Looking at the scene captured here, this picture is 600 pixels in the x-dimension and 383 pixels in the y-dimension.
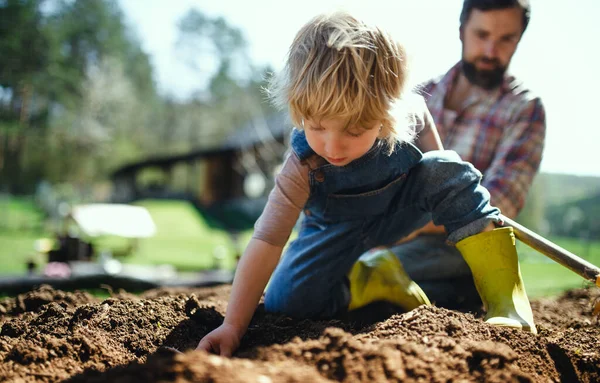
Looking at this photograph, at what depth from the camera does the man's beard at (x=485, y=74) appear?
2.19 m

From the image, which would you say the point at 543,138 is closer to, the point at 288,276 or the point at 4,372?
the point at 288,276

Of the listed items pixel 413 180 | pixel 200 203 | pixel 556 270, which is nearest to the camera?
pixel 413 180

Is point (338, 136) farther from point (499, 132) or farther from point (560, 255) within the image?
point (499, 132)

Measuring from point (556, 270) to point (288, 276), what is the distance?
166 inches

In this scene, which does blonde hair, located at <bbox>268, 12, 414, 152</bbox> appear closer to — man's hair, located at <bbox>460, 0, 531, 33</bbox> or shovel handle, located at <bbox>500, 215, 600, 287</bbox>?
shovel handle, located at <bbox>500, 215, 600, 287</bbox>

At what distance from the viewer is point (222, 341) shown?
1.28 m

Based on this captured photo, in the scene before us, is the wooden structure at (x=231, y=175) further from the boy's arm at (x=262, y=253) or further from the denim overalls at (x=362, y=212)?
the boy's arm at (x=262, y=253)

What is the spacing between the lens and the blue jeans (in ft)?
4.72

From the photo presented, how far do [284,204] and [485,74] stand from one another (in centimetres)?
122

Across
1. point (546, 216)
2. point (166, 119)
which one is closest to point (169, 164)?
point (166, 119)

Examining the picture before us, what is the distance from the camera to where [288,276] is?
5.94 feet

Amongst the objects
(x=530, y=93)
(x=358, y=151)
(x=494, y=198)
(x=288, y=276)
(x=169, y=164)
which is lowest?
(x=169, y=164)

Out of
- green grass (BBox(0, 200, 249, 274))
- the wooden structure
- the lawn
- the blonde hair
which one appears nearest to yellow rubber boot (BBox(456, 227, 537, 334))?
the blonde hair

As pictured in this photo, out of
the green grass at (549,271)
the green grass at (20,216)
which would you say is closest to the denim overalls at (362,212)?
the green grass at (549,271)
